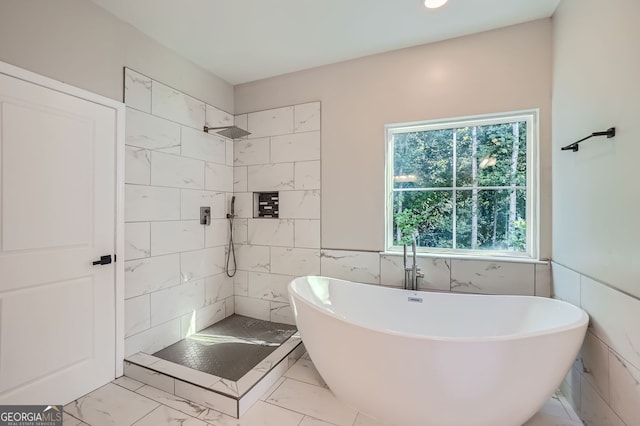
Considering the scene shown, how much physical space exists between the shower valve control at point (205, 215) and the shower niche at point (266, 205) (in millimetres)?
452

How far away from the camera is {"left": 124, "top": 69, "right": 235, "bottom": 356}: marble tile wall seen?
2.09m

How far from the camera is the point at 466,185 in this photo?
2.29m

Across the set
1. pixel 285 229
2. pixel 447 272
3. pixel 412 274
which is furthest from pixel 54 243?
pixel 447 272

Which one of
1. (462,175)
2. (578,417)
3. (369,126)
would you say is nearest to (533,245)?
(462,175)

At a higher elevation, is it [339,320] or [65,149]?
[65,149]

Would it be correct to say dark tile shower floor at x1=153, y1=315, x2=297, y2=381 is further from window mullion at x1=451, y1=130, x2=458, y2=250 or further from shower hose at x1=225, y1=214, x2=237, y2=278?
window mullion at x1=451, y1=130, x2=458, y2=250

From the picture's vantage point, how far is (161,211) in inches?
89.9

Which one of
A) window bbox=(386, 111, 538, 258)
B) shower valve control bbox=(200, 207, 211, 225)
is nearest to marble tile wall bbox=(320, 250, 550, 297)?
window bbox=(386, 111, 538, 258)

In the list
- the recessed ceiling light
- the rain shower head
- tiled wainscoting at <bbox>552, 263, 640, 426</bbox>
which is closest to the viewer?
tiled wainscoting at <bbox>552, 263, 640, 426</bbox>

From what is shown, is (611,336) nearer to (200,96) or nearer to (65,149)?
(65,149)

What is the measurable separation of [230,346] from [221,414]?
700 millimetres

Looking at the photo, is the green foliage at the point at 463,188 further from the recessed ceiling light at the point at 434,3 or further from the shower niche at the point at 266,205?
the shower niche at the point at 266,205

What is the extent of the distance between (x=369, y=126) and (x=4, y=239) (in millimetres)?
2529

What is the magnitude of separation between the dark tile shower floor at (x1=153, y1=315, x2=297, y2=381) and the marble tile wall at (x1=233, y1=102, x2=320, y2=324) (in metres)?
0.19
